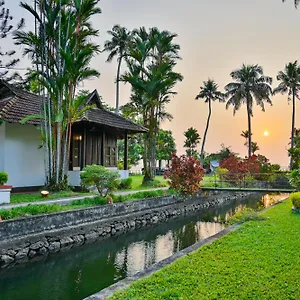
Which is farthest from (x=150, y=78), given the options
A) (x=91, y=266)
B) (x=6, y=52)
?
(x=91, y=266)

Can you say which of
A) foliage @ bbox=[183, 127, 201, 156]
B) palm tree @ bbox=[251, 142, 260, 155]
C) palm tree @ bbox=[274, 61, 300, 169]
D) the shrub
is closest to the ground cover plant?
the shrub

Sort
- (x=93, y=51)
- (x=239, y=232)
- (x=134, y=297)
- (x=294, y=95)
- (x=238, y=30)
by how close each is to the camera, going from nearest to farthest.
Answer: (x=134, y=297) < (x=239, y=232) < (x=93, y=51) < (x=238, y=30) < (x=294, y=95)

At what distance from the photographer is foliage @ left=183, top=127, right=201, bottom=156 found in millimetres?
46594

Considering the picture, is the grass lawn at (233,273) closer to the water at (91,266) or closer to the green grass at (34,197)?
the water at (91,266)

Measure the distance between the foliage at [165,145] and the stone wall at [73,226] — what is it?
100 feet

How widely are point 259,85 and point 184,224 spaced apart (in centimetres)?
2641

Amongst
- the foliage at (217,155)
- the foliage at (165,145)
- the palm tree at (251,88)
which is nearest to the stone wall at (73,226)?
the palm tree at (251,88)

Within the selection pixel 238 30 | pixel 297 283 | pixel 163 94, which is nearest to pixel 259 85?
pixel 163 94

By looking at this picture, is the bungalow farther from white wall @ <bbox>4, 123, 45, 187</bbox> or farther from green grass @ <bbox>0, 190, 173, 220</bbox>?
green grass @ <bbox>0, 190, 173, 220</bbox>

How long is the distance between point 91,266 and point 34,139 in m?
9.59

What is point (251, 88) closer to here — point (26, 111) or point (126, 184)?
point (126, 184)

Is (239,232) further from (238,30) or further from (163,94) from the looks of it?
(163,94)

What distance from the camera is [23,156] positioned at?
51.1 ft

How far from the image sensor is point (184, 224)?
567 inches
